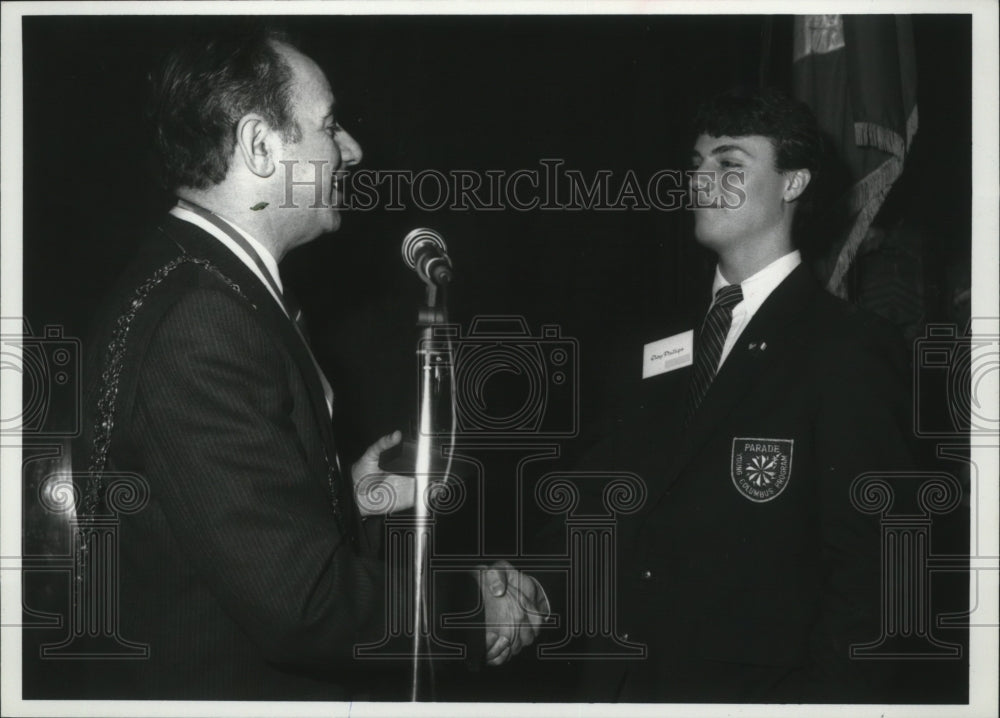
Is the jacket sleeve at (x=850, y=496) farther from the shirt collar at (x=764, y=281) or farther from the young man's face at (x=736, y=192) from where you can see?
the young man's face at (x=736, y=192)

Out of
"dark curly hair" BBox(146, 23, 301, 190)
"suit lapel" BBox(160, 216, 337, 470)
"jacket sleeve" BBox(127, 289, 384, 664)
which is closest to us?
"jacket sleeve" BBox(127, 289, 384, 664)

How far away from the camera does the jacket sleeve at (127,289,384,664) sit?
5.68ft

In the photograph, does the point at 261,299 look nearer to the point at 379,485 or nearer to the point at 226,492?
the point at 226,492

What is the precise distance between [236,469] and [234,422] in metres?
0.08

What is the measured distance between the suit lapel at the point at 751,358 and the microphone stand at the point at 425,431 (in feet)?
1.60

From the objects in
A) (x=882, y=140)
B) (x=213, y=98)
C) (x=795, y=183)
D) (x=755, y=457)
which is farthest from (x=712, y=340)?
(x=213, y=98)

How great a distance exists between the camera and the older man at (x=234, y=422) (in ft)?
5.73

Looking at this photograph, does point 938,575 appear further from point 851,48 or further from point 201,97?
point 201,97

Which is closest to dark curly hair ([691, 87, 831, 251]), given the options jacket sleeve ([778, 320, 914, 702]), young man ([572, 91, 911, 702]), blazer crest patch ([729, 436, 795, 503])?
young man ([572, 91, 911, 702])

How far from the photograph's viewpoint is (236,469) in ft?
5.66

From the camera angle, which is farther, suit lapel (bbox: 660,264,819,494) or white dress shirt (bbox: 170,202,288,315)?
suit lapel (bbox: 660,264,819,494)

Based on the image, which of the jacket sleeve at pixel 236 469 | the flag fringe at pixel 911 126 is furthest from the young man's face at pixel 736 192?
the jacket sleeve at pixel 236 469

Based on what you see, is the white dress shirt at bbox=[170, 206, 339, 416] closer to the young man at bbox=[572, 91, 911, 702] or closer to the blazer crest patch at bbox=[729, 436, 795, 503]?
the young man at bbox=[572, 91, 911, 702]

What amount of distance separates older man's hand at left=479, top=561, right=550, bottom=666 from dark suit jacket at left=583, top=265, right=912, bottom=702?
16cm
